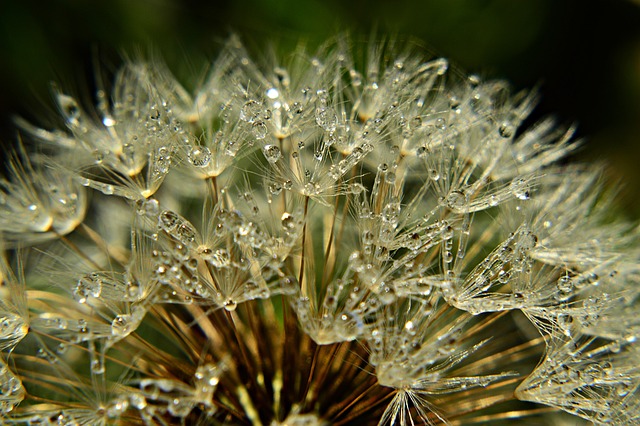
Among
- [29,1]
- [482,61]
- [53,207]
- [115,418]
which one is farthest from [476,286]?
[29,1]

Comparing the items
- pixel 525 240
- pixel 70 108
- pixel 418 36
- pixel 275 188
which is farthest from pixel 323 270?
pixel 418 36

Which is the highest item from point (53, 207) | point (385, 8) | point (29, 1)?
point (385, 8)

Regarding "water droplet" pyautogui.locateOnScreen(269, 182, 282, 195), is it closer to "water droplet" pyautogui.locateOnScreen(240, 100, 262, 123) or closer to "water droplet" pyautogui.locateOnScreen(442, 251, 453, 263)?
"water droplet" pyautogui.locateOnScreen(240, 100, 262, 123)

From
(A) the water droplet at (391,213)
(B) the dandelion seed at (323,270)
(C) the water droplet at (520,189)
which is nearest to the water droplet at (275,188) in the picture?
(B) the dandelion seed at (323,270)

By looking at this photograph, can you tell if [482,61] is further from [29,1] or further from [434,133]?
[29,1]

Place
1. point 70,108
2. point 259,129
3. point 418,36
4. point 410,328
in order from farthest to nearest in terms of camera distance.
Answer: point 418,36 → point 70,108 → point 259,129 → point 410,328

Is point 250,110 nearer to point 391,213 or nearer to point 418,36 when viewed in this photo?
point 391,213
